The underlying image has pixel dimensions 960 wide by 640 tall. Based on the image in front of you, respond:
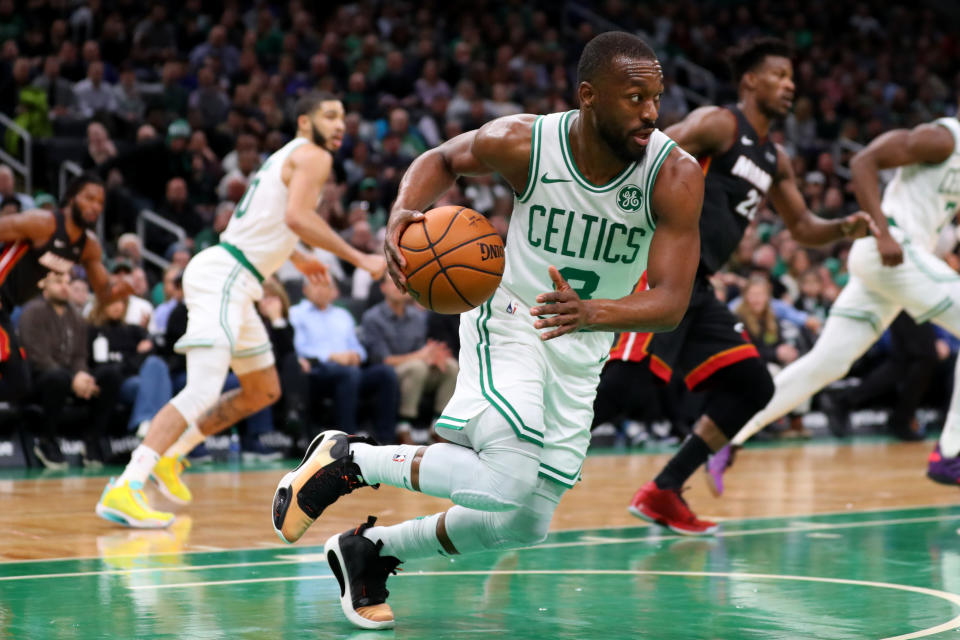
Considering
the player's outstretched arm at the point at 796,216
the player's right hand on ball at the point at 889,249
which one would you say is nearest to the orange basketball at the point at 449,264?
the player's outstretched arm at the point at 796,216

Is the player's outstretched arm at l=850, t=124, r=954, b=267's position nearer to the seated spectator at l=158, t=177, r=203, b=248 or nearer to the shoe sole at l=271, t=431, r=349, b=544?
the shoe sole at l=271, t=431, r=349, b=544

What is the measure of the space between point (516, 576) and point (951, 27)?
23.8 meters

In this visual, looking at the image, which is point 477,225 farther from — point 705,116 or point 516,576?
point 705,116

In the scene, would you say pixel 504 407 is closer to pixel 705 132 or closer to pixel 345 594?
pixel 345 594

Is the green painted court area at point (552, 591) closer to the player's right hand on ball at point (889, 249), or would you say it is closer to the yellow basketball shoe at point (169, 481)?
the yellow basketball shoe at point (169, 481)

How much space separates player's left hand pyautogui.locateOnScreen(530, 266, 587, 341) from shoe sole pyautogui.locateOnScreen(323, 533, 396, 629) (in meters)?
1.23

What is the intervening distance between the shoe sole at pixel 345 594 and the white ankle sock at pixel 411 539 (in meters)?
0.12

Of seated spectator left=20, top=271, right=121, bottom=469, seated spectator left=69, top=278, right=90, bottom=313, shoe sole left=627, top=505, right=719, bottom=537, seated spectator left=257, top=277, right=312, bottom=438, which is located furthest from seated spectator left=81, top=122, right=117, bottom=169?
shoe sole left=627, top=505, right=719, bottom=537

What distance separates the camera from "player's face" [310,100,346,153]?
767cm

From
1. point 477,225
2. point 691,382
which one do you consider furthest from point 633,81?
point 691,382

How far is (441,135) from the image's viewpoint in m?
16.5

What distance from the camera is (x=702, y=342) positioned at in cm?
659

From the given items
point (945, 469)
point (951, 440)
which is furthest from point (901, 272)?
point (945, 469)

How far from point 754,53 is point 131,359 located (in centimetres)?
598
